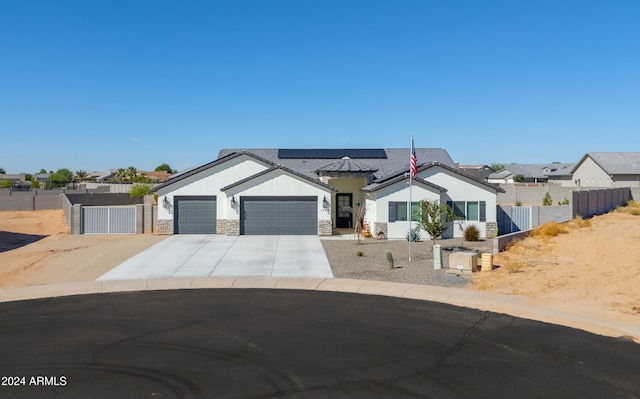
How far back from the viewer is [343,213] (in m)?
35.2

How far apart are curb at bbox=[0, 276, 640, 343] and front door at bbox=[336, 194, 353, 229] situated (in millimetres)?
17001

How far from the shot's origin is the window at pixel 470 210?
30.4 metres

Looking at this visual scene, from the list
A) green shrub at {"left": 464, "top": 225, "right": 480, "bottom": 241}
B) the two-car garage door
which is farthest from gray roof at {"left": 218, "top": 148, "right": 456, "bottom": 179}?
green shrub at {"left": 464, "top": 225, "right": 480, "bottom": 241}

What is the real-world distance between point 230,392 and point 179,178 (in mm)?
23809

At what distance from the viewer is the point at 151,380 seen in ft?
29.5

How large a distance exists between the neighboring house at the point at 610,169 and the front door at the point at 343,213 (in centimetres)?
4777

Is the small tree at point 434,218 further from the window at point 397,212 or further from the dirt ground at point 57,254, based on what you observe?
the dirt ground at point 57,254

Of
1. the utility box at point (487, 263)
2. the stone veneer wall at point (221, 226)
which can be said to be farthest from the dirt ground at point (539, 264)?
the stone veneer wall at point (221, 226)

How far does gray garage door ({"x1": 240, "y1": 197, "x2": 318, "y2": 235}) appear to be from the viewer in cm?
3083

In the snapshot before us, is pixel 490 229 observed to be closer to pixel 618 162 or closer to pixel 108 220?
pixel 108 220

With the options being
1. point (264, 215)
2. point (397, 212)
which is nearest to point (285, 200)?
point (264, 215)

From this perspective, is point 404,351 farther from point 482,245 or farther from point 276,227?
point 276,227

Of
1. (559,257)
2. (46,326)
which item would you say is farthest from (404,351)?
(559,257)

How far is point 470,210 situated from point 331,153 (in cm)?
1433
